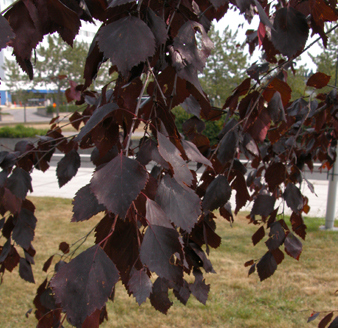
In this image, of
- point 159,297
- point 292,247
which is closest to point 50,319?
point 159,297

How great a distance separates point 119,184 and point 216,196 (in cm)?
53

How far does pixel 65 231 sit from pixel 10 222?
11.8 ft

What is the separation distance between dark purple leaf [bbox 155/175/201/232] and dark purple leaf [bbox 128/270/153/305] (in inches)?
5.2

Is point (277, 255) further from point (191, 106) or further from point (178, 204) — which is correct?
point (178, 204)

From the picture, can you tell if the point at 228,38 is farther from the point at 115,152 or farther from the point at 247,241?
the point at 115,152

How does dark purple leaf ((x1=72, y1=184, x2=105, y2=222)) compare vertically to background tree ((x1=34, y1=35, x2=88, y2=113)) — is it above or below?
below

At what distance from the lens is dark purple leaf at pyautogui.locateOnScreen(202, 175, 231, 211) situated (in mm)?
929

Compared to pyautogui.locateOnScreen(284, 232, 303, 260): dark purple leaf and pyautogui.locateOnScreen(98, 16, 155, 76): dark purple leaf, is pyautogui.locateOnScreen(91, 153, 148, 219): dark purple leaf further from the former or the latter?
pyautogui.locateOnScreen(284, 232, 303, 260): dark purple leaf

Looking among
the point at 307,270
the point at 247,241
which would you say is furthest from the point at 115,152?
the point at 247,241

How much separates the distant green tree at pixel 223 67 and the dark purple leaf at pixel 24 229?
14305mm

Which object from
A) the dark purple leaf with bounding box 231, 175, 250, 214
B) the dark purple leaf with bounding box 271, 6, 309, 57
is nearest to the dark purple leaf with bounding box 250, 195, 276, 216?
the dark purple leaf with bounding box 231, 175, 250, 214

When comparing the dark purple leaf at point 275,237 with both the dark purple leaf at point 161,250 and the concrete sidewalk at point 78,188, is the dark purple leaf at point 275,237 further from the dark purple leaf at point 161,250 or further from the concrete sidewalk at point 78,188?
the concrete sidewalk at point 78,188

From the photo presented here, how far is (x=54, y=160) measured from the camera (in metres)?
11.6

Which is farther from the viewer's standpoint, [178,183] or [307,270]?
[307,270]
